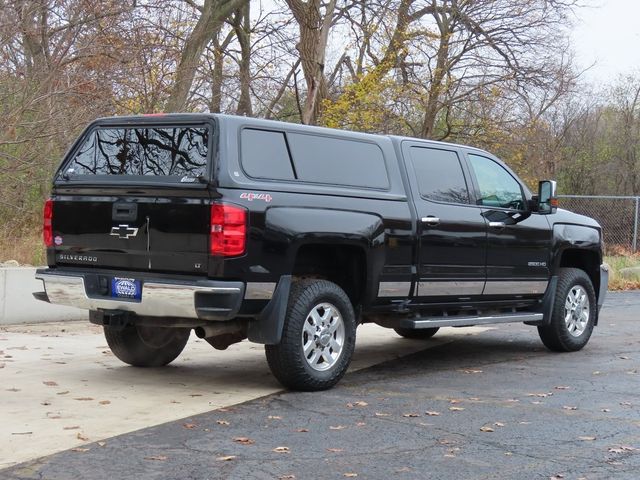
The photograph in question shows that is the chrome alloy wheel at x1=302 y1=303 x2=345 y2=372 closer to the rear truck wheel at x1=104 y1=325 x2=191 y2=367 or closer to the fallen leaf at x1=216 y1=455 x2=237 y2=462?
the rear truck wheel at x1=104 y1=325 x2=191 y2=367

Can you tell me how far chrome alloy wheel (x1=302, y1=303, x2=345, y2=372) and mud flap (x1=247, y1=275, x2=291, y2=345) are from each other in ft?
0.94

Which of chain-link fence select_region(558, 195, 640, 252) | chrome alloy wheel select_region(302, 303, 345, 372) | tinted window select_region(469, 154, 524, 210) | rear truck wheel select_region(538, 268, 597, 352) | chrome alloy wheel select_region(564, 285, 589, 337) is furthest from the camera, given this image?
chain-link fence select_region(558, 195, 640, 252)

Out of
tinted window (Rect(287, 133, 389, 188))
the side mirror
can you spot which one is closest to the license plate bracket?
tinted window (Rect(287, 133, 389, 188))

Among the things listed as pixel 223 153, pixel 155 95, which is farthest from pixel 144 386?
pixel 155 95

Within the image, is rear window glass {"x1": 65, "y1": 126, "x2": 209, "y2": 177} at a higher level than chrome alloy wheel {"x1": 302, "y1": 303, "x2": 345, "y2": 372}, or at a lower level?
higher

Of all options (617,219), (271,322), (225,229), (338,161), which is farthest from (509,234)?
(617,219)

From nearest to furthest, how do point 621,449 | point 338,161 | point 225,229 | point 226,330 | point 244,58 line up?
point 621,449
point 225,229
point 226,330
point 338,161
point 244,58

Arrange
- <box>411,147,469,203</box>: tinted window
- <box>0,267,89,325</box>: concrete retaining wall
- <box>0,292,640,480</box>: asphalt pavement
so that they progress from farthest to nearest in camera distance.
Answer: <box>0,267,89,325</box>: concrete retaining wall
<box>411,147,469,203</box>: tinted window
<box>0,292,640,480</box>: asphalt pavement

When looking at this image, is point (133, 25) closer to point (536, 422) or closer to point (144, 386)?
point (144, 386)

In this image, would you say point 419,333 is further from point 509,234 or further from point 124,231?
point 124,231

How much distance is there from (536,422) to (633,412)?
848 millimetres

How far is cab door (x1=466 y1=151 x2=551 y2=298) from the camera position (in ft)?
29.9

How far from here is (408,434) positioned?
19.7 ft

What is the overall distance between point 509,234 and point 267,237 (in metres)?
3.17
